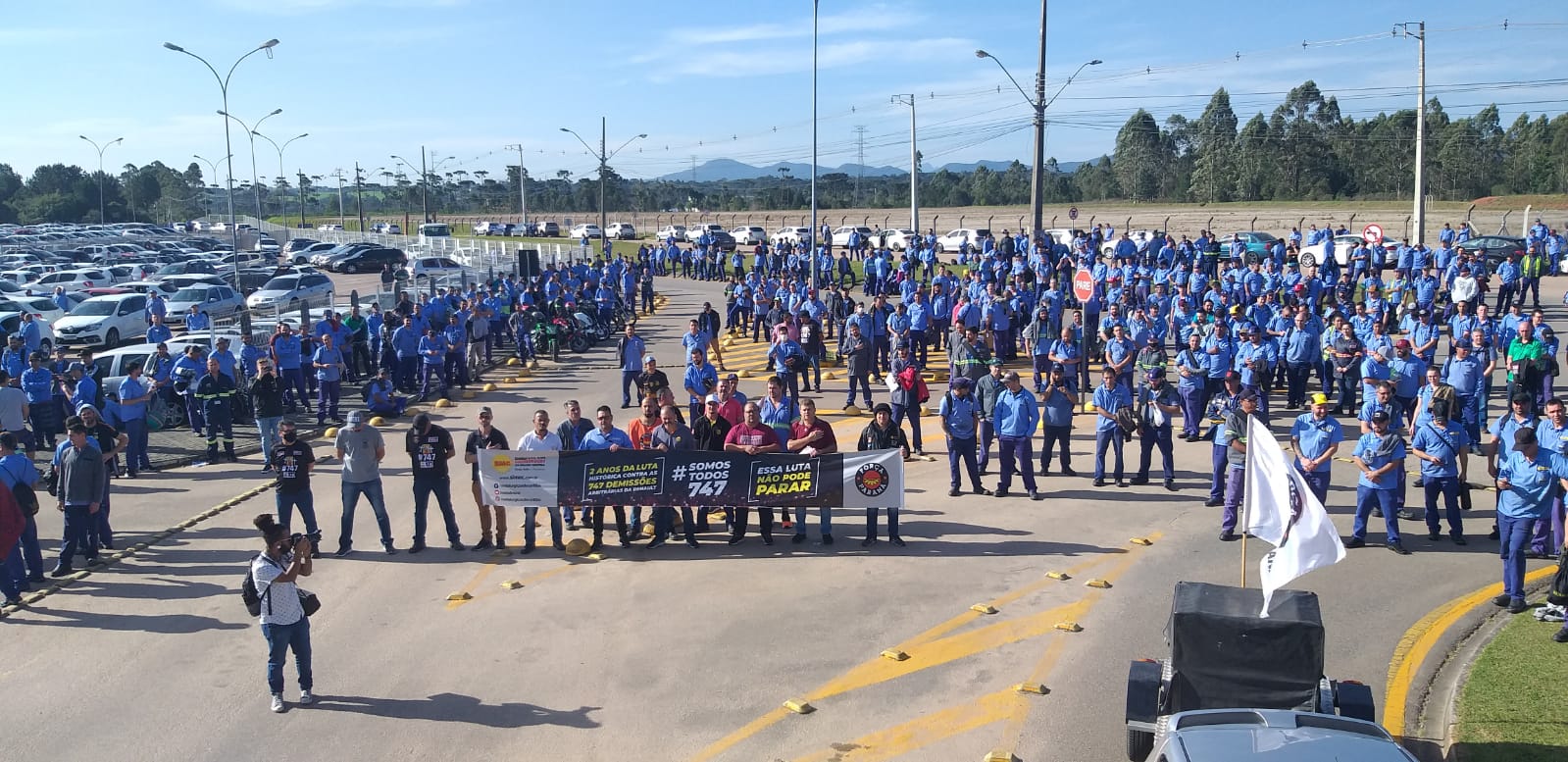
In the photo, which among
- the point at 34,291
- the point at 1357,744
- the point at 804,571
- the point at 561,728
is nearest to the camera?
the point at 1357,744

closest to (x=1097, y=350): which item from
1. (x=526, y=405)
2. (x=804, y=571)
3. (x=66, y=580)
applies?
(x=526, y=405)

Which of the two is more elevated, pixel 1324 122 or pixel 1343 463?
pixel 1324 122

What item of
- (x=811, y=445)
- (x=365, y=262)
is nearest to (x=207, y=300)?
(x=365, y=262)

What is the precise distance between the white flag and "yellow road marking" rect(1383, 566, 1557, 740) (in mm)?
1489

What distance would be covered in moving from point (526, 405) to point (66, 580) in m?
10.3

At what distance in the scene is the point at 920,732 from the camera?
326 inches

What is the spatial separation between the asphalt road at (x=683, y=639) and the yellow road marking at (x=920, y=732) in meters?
0.02

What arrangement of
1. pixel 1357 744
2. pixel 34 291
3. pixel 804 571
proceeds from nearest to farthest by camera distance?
pixel 1357 744 < pixel 804 571 < pixel 34 291

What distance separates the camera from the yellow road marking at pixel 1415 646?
842 centimetres

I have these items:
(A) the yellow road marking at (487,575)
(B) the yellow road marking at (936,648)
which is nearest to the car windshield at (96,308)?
(A) the yellow road marking at (487,575)

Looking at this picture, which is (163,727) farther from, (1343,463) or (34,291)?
(34,291)

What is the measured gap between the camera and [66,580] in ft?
39.0

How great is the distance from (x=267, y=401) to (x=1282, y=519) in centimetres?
1406

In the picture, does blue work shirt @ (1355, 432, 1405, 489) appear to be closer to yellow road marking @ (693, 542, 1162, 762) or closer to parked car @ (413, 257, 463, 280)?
yellow road marking @ (693, 542, 1162, 762)
